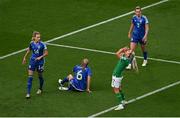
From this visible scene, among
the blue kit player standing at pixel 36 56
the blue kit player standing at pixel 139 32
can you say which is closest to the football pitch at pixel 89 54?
the blue kit player standing at pixel 36 56

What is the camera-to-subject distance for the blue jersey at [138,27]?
27.3 m

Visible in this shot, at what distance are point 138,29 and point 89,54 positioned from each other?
8.39 feet

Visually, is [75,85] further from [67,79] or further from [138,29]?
[138,29]

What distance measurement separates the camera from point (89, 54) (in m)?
28.8

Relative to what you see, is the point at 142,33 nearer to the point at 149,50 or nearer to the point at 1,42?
the point at 149,50

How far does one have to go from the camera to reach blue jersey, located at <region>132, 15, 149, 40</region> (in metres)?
27.3

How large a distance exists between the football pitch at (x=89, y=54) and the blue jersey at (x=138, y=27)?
111 cm

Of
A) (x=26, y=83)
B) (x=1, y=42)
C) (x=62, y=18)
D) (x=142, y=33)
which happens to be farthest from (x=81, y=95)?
(x=62, y=18)

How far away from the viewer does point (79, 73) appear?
2492 cm

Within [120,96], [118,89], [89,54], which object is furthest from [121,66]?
[89,54]

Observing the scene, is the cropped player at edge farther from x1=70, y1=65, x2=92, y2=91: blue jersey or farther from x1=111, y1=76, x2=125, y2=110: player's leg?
x1=70, y1=65, x2=92, y2=91: blue jersey

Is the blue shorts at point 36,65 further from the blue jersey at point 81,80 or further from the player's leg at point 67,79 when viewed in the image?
the blue jersey at point 81,80

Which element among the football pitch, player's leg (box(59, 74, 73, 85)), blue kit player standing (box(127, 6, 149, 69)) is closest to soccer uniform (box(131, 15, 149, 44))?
blue kit player standing (box(127, 6, 149, 69))

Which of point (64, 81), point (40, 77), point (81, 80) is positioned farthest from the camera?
point (64, 81)
